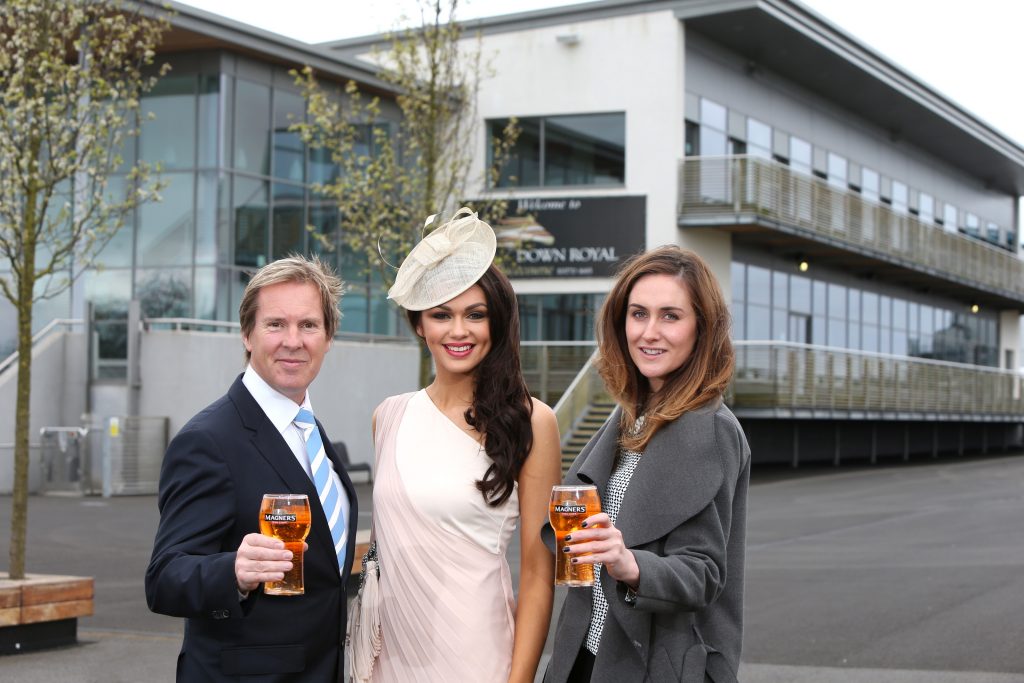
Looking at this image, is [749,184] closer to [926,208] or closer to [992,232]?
[926,208]

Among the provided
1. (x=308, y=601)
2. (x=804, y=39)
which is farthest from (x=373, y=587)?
(x=804, y=39)

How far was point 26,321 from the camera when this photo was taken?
9.26m

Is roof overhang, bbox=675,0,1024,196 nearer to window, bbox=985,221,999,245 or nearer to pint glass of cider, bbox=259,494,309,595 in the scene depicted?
window, bbox=985,221,999,245

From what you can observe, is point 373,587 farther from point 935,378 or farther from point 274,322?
point 935,378

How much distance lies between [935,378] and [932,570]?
25077 millimetres

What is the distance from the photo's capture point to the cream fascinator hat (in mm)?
3805

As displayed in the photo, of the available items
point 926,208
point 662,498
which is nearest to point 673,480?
point 662,498

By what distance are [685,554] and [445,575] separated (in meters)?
0.81

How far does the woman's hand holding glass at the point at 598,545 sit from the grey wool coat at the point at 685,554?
12cm

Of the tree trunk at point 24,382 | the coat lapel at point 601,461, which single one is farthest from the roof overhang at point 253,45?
the coat lapel at point 601,461

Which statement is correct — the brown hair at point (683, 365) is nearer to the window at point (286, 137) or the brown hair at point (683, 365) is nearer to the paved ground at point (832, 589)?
the paved ground at point (832, 589)

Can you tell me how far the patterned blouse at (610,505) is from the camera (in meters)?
3.48

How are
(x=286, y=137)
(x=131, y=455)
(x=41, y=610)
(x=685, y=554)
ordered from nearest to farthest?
1. (x=685, y=554)
2. (x=41, y=610)
3. (x=131, y=455)
4. (x=286, y=137)

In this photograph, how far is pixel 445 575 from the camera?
3.73 meters
